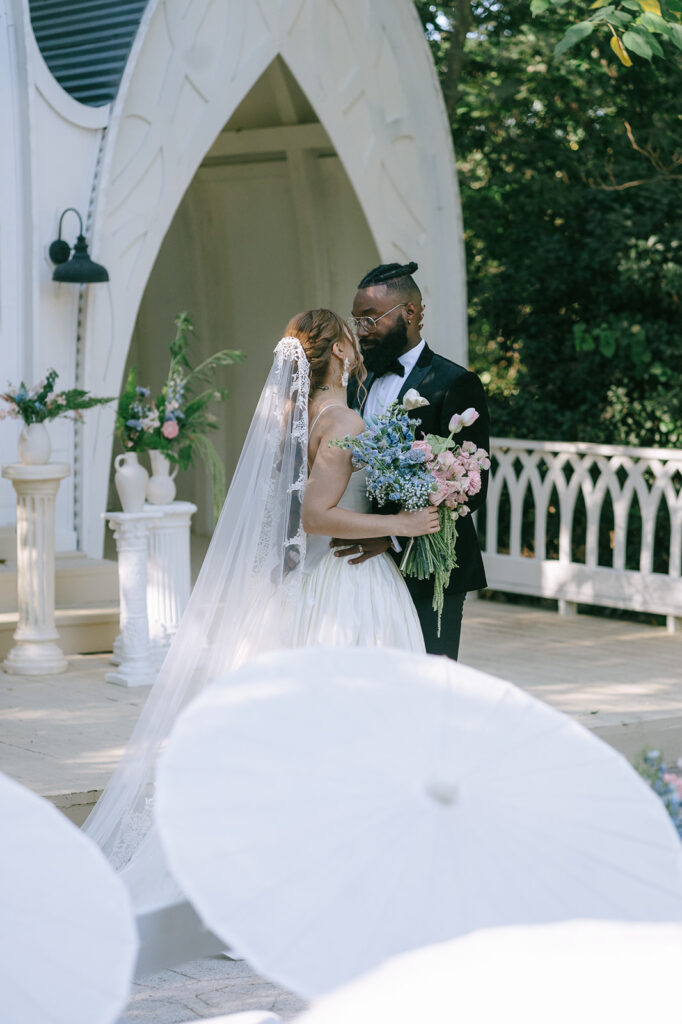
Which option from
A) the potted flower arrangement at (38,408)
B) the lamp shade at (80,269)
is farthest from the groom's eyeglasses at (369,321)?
the lamp shade at (80,269)

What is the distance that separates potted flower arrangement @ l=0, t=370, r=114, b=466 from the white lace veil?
2.68 m

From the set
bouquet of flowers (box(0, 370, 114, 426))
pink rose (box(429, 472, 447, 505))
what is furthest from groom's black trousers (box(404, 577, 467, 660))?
bouquet of flowers (box(0, 370, 114, 426))

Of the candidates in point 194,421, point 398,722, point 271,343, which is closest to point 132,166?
point 194,421

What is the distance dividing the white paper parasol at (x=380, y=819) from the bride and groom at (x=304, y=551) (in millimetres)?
1836

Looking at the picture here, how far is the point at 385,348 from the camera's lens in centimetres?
420

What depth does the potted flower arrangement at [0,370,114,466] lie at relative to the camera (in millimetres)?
6531

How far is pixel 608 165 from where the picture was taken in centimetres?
1034

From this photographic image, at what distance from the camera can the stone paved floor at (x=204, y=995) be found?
3525 mm

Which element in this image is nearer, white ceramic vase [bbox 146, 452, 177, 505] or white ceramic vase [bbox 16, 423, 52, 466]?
white ceramic vase [bbox 16, 423, 52, 466]

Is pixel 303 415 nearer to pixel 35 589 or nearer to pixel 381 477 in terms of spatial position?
pixel 381 477

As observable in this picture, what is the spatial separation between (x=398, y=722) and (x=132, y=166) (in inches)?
245

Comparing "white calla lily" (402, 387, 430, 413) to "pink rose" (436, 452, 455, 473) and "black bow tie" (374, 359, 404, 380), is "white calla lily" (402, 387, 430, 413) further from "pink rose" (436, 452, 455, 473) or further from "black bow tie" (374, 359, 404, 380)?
"black bow tie" (374, 359, 404, 380)

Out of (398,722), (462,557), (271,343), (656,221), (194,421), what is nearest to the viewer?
(398,722)

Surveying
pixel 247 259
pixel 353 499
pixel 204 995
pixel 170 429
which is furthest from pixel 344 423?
pixel 247 259
